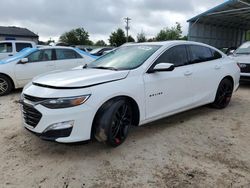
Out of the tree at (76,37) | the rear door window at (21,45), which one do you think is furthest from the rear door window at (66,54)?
the tree at (76,37)

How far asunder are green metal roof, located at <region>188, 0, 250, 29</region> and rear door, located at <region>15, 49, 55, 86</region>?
12.4 m

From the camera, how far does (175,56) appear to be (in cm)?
452

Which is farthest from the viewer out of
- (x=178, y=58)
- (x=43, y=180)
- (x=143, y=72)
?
(x=178, y=58)

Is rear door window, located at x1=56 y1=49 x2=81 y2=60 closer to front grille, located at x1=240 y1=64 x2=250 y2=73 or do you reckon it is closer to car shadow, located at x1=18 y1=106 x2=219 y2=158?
car shadow, located at x1=18 y1=106 x2=219 y2=158

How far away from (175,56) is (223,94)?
1.84m

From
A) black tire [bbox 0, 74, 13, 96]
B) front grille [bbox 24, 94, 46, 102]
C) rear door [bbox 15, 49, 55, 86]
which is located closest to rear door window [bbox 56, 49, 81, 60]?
rear door [bbox 15, 49, 55, 86]

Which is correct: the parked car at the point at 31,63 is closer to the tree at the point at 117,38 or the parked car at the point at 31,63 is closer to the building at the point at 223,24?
the building at the point at 223,24

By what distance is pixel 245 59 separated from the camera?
8.48 meters

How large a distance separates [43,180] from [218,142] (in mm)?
2608

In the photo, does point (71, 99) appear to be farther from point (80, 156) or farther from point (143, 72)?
point (143, 72)

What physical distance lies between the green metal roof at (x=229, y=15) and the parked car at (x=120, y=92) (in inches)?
503

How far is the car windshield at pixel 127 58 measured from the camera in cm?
400

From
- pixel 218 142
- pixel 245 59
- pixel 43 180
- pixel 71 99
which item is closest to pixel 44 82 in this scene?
pixel 71 99

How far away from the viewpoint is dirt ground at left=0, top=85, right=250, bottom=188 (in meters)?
2.89
